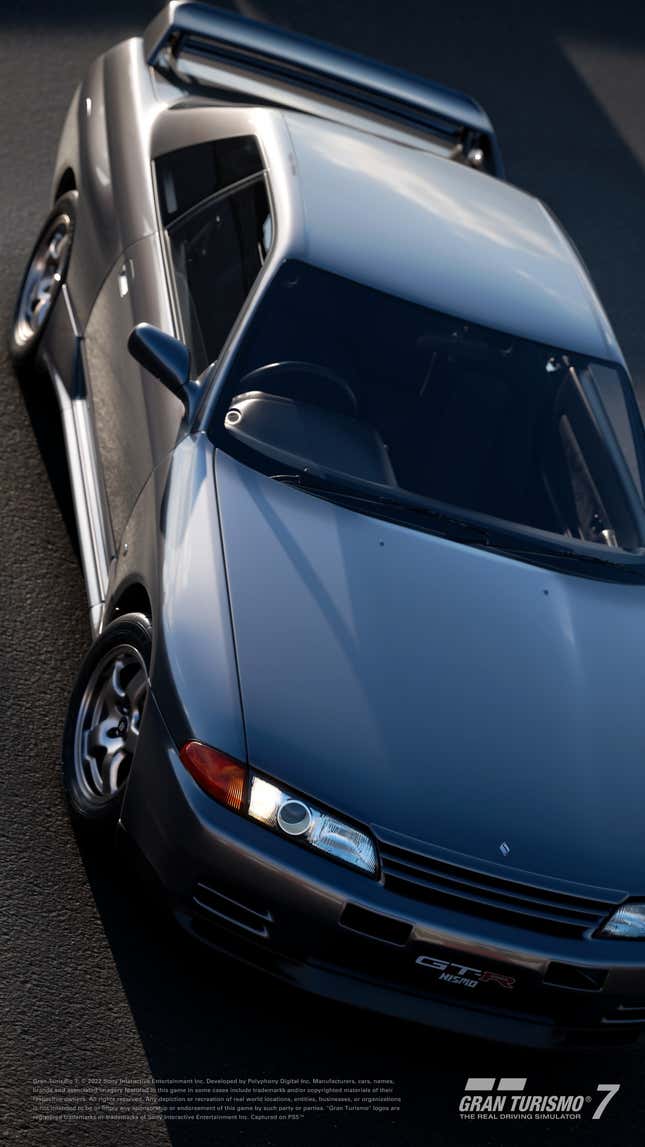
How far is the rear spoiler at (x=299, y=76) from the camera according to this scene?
6340mm

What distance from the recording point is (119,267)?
213 inches

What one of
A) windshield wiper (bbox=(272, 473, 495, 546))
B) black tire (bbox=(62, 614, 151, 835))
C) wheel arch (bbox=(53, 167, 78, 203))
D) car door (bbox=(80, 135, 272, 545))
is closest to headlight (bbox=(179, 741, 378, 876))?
black tire (bbox=(62, 614, 151, 835))

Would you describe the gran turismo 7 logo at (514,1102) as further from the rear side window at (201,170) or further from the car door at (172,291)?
the rear side window at (201,170)

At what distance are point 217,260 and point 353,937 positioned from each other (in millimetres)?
2393

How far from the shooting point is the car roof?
16.2 ft

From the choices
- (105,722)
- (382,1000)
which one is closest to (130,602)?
(105,722)

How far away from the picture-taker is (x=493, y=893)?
3848 mm

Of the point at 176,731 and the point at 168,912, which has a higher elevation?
the point at 176,731

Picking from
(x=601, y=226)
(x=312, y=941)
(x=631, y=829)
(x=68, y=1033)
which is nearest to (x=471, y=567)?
(x=631, y=829)

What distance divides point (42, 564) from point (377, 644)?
5.76 ft

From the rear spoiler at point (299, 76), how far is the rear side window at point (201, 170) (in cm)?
82

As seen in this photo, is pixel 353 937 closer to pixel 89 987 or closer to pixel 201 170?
pixel 89 987

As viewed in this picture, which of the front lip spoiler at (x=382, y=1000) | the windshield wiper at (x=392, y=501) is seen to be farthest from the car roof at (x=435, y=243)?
the front lip spoiler at (x=382, y=1000)

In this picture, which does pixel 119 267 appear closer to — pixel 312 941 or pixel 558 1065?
pixel 312 941
